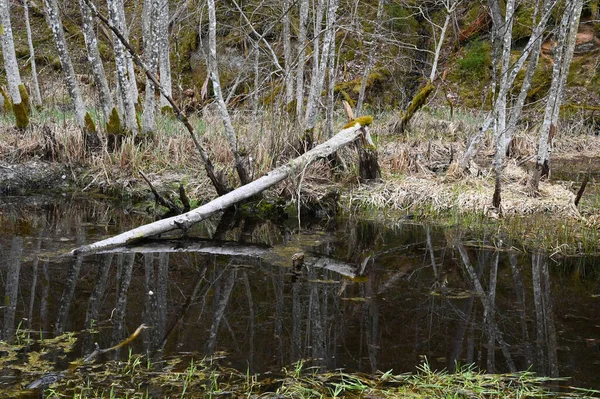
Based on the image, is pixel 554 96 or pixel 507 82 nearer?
pixel 507 82

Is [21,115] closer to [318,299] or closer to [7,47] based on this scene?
[7,47]

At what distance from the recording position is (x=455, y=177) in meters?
9.83

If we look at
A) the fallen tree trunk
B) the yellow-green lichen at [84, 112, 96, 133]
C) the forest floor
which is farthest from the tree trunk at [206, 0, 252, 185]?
the yellow-green lichen at [84, 112, 96, 133]

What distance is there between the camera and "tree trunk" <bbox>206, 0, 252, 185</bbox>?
25.9 ft

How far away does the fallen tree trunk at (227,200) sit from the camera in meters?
6.55

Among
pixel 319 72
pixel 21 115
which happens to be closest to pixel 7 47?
pixel 21 115

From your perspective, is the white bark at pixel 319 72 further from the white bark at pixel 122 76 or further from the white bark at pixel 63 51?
the white bark at pixel 63 51

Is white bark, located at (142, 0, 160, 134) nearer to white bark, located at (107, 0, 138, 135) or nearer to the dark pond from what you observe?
white bark, located at (107, 0, 138, 135)

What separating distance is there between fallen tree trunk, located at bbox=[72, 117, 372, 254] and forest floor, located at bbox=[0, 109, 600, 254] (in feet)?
1.15

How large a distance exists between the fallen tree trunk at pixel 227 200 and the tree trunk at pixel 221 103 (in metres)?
0.64

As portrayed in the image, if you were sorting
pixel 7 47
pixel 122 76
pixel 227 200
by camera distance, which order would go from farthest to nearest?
pixel 7 47, pixel 122 76, pixel 227 200

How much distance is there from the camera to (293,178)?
8336mm

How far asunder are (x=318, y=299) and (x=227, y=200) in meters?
2.66

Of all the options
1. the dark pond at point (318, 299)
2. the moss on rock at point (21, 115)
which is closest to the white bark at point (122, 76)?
the moss on rock at point (21, 115)
